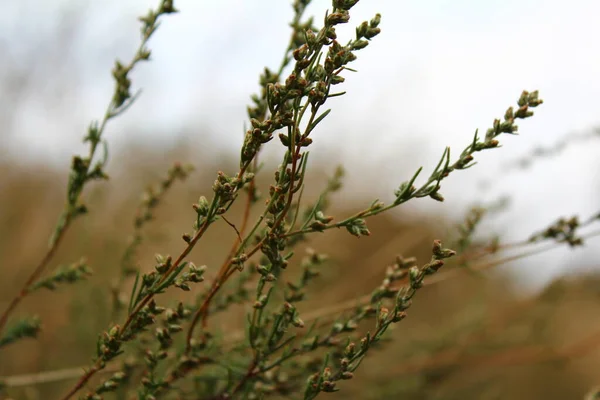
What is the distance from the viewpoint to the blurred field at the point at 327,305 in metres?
2.07

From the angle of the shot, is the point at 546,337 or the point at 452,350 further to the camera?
the point at 546,337

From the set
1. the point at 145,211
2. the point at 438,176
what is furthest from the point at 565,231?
the point at 145,211

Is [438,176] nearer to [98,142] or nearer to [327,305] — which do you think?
[98,142]

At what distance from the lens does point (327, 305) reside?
7.54 ft

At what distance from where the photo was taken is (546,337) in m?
2.61

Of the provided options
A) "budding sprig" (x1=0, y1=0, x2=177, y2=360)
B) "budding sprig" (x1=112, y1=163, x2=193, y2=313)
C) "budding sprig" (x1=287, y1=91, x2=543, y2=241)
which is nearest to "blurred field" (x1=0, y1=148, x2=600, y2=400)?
"budding sprig" (x1=112, y1=163, x2=193, y2=313)

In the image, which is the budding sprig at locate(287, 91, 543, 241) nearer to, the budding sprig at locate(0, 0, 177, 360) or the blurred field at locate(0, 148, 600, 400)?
the budding sprig at locate(0, 0, 177, 360)

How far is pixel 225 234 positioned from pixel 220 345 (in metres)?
2.59

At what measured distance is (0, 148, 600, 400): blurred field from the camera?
207 centimetres

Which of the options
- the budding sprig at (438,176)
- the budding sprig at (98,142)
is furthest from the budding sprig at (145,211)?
the budding sprig at (438,176)

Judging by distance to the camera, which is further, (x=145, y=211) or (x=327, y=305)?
(x=327, y=305)

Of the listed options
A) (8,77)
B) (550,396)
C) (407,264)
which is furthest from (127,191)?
(550,396)

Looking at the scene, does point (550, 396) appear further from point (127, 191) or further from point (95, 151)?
point (95, 151)

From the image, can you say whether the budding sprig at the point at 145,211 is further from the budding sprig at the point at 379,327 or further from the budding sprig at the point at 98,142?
the budding sprig at the point at 379,327
